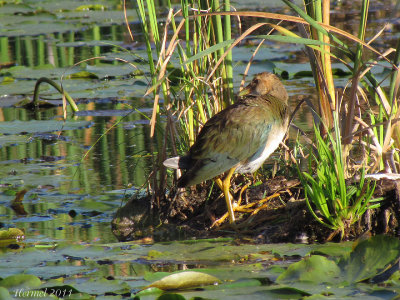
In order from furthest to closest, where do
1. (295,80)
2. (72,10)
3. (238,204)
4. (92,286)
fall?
(72,10), (295,80), (238,204), (92,286)

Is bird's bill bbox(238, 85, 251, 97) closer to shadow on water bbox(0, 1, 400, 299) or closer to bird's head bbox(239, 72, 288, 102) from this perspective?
bird's head bbox(239, 72, 288, 102)

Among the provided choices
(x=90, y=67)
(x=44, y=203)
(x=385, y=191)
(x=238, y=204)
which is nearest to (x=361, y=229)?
(x=385, y=191)

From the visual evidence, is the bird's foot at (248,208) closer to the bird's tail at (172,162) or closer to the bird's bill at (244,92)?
the bird's tail at (172,162)

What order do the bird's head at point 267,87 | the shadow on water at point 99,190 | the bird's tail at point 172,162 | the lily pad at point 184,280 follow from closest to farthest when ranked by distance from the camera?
the lily pad at point 184,280 < the shadow on water at point 99,190 < the bird's tail at point 172,162 < the bird's head at point 267,87

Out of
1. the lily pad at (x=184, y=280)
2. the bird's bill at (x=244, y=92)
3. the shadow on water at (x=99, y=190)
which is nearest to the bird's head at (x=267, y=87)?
the bird's bill at (x=244, y=92)

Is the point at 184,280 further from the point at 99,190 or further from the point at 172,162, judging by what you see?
the point at 99,190


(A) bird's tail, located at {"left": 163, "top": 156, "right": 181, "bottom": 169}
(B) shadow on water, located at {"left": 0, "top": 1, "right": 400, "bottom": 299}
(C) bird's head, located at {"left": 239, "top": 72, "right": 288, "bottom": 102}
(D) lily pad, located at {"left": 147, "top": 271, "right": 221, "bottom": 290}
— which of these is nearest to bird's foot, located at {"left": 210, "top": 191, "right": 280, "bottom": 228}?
(B) shadow on water, located at {"left": 0, "top": 1, "right": 400, "bottom": 299}

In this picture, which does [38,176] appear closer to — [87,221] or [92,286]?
[87,221]

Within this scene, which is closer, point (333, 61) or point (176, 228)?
point (176, 228)

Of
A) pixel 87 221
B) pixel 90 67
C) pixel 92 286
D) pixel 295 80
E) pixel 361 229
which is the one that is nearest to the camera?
pixel 92 286

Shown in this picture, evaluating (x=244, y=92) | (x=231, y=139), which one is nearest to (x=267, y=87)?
(x=244, y=92)

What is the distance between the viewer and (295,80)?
9.28 m

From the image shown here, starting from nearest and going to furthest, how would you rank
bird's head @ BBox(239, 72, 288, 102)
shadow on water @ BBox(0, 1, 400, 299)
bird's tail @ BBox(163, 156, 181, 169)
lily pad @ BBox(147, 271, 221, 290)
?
lily pad @ BBox(147, 271, 221, 290), shadow on water @ BBox(0, 1, 400, 299), bird's tail @ BBox(163, 156, 181, 169), bird's head @ BBox(239, 72, 288, 102)

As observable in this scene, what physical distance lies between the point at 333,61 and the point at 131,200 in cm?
554
